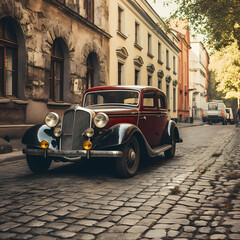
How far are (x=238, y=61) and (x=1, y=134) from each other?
1176 inches

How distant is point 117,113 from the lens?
19.4ft

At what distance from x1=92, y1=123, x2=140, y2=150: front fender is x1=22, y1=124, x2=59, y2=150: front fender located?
2.31ft

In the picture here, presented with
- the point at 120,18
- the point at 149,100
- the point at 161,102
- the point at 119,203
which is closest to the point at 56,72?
the point at 161,102

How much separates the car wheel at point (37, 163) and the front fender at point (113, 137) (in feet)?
3.84

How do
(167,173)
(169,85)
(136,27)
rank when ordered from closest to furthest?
(167,173), (136,27), (169,85)

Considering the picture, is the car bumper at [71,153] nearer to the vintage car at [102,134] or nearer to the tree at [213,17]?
the vintage car at [102,134]

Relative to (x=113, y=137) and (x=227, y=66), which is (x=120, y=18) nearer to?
(x=113, y=137)

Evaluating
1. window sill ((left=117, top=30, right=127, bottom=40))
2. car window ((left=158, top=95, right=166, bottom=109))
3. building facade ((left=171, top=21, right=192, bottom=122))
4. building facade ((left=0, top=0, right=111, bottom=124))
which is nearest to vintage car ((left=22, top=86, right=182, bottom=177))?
car window ((left=158, top=95, right=166, bottom=109))

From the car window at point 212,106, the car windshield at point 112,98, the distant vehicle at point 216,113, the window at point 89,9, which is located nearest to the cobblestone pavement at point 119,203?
the car windshield at point 112,98

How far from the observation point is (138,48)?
881 inches

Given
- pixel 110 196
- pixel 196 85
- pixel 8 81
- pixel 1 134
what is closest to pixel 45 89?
pixel 8 81

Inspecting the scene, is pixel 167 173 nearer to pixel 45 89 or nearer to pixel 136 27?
pixel 45 89

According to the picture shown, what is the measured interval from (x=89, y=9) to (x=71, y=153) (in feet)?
40.6

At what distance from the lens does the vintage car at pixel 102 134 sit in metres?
5.20
